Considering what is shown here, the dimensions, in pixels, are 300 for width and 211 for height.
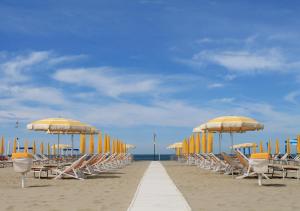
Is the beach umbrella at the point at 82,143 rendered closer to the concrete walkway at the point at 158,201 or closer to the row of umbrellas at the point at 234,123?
the row of umbrellas at the point at 234,123

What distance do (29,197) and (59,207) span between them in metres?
1.51

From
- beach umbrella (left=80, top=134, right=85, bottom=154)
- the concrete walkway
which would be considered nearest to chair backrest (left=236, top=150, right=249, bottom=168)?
the concrete walkway

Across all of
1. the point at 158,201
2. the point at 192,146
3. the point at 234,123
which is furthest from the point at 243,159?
the point at 192,146

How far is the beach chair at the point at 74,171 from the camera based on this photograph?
12123mm

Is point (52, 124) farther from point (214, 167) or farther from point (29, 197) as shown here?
point (29, 197)

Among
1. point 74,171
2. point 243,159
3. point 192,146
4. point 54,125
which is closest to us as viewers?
point 243,159

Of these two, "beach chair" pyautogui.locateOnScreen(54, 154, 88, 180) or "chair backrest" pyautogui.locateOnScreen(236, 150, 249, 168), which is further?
"beach chair" pyautogui.locateOnScreen(54, 154, 88, 180)

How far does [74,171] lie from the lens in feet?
40.1

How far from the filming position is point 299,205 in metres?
6.30

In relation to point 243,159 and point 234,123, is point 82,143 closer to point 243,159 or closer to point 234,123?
point 234,123

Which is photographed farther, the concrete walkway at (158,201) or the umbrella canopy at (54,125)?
the umbrella canopy at (54,125)

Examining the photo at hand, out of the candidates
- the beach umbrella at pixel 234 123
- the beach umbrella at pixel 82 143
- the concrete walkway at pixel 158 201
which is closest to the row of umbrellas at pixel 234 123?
the beach umbrella at pixel 234 123

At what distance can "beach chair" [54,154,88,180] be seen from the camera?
477 inches

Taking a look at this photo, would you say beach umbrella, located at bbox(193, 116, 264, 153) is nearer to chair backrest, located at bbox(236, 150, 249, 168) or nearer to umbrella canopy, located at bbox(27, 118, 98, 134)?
chair backrest, located at bbox(236, 150, 249, 168)
